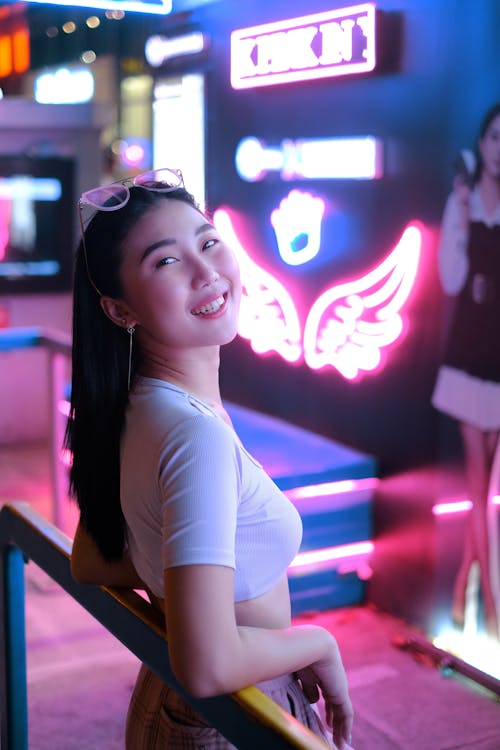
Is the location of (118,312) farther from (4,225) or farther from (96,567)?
(4,225)

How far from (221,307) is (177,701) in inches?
21.2

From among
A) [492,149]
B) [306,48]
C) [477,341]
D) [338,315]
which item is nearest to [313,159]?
[306,48]

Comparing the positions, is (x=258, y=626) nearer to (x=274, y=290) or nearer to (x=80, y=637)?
(x=80, y=637)

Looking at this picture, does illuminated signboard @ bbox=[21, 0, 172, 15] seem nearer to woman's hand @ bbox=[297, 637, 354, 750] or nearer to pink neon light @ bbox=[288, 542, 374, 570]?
pink neon light @ bbox=[288, 542, 374, 570]

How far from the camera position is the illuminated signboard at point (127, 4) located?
3990 mm

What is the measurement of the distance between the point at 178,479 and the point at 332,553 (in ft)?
10.9

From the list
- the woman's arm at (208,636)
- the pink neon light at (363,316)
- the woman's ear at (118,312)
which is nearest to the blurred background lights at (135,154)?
the pink neon light at (363,316)

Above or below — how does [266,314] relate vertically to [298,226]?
below

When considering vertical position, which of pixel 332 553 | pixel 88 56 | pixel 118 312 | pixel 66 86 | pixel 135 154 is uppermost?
pixel 88 56

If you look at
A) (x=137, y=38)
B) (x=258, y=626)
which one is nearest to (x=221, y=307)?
(x=258, y=626)

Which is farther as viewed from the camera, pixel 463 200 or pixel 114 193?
pixel 463 200

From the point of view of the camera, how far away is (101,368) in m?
1.37

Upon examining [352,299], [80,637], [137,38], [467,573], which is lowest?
[80,637]

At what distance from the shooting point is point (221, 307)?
1305 millimetres
